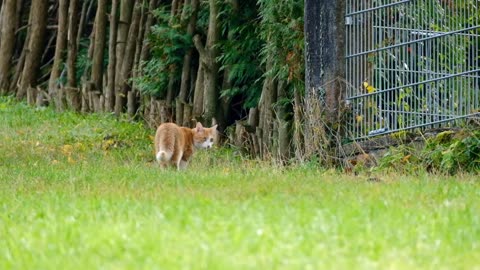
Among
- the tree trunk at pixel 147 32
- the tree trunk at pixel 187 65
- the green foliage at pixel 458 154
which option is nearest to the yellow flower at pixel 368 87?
the green foliage at pixel 458 154

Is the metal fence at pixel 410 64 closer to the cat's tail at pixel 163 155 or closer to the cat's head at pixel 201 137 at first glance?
the cat's head at pixel 201 137

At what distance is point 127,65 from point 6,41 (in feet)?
23.1

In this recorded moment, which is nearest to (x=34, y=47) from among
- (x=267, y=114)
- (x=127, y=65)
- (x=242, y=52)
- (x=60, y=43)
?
(x=60, y=43)

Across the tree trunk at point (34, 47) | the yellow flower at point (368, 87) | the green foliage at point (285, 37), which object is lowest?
the tree trunk at point (34, 47)

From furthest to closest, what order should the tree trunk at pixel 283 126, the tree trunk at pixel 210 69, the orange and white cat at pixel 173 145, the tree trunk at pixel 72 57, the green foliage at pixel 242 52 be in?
the tree trunk at pixel 72 57
the tree trunk at pixel 210 69
the green foliage at pixel 242 52
the tree trunk at pixel 283 126
the orange and white cat at pixel 173 145

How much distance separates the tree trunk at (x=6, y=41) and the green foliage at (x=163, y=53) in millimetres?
8451

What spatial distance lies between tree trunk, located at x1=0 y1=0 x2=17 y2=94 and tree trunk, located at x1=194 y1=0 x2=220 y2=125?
436 inches

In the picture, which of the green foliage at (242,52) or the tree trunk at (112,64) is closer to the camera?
the green foliage at (242,52)

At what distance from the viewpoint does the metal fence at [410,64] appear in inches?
636

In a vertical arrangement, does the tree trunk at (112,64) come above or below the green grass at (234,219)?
below

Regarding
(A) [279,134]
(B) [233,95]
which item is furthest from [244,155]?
(B) [233,95]

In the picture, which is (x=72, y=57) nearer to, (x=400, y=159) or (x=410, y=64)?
(x=410, y=64)

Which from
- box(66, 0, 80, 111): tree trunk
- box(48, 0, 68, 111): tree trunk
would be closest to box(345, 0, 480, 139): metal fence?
box(66, 0, 80, 111): tree trunk

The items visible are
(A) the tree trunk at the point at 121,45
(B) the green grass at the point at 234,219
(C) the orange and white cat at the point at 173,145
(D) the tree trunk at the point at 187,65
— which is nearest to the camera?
(B) the green grass at the point at 234,219
